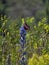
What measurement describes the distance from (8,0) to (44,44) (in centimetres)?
1923

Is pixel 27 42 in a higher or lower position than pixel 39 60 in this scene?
lower

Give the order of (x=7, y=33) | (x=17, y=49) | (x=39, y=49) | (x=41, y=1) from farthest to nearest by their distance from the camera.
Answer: (x=41, y=1), (x=7, y=33), (x=17, y=49), (x=39, y=49)

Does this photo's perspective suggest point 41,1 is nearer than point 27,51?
No

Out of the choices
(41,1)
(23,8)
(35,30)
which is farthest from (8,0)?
(35,30)

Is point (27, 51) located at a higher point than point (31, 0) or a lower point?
higher

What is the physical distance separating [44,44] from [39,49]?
18.1 inches

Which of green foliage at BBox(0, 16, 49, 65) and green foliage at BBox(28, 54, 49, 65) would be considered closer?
green foliage at BBox(28, 54, 49, 65)

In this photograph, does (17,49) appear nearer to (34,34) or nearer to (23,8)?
(34,34)

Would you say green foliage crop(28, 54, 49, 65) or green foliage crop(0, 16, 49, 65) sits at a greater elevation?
green foliage crop(28, 54, 49, 65)

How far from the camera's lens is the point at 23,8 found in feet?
81.4

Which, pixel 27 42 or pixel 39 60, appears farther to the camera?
pixel 27 42

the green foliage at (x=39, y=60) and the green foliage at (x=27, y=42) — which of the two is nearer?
the green foliage at (x=39, y=60)

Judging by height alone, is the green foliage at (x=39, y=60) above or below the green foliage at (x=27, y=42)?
above

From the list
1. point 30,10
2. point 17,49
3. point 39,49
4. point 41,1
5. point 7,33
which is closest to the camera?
point 39,49
